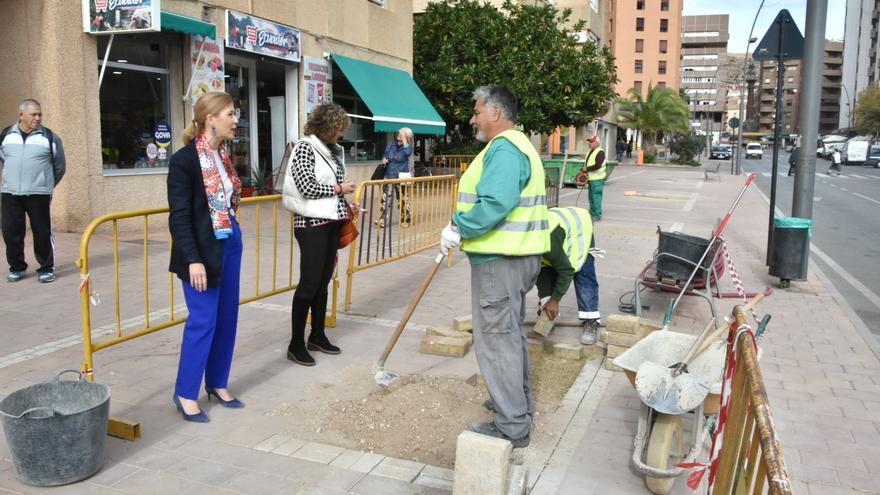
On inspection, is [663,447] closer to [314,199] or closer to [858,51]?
[314,199]

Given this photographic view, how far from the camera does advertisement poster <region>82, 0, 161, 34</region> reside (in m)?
9.45

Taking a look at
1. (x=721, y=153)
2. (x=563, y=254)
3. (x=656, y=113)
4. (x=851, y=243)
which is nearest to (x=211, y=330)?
(x=563, y=254)

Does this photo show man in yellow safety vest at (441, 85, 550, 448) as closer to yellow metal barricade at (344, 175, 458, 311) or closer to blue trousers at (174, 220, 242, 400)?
blue trousers at (174, 220, 242, 400)

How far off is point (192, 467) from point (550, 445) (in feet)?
6.28

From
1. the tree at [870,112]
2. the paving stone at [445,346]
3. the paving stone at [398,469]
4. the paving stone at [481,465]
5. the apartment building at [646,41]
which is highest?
the apartment building at [646,41]

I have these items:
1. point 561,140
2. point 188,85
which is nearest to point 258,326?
point 188,85

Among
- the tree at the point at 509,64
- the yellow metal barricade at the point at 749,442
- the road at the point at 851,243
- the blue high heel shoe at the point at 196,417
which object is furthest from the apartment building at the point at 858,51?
the blue high heel shoe at the point at 196,417

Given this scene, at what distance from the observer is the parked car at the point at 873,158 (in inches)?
1953

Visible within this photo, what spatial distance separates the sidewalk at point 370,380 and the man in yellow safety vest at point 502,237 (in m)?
0.50

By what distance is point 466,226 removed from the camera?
3.62 m

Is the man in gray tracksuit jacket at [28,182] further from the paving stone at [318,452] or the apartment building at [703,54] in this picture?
the apartment building at [703,54]

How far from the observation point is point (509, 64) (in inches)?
848

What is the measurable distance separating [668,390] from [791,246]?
5.55m

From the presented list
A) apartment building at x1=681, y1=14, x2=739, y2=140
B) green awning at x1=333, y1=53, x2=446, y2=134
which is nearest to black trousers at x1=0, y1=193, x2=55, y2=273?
green awning at x1=333, y1=53, x2=446, y2=134
